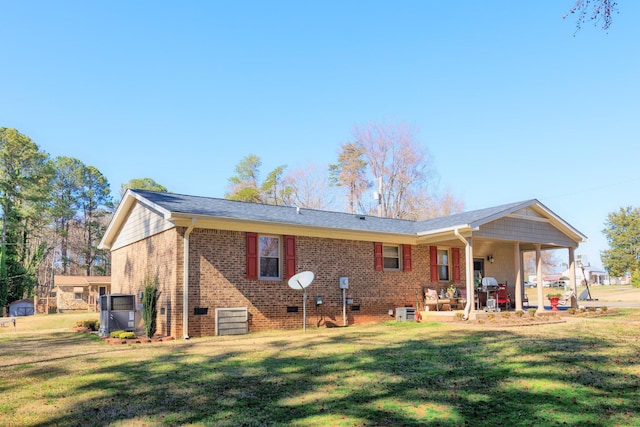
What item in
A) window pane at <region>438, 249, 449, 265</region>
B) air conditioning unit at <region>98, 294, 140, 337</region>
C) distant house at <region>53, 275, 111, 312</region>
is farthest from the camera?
distant house at <region>53, 275, 111, 312</region>

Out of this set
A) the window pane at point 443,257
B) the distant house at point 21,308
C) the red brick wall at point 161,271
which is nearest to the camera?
the red brick wall at point 161,271

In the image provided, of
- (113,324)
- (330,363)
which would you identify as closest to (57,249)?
(113,324)

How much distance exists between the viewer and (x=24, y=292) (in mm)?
37188

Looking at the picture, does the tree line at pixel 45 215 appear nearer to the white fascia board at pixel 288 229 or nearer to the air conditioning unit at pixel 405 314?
the white fascia board at pixel 288 229

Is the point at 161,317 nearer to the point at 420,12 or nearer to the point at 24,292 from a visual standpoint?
the point at 420,12

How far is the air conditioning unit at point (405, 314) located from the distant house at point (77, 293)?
94.4ft

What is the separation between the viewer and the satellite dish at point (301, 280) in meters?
14.0

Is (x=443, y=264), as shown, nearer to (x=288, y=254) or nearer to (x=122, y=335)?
(x=288, y=254)

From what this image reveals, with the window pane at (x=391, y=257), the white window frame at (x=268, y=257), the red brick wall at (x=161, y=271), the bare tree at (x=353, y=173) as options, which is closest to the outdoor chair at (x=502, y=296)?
the window pane at (x=391, y=257)

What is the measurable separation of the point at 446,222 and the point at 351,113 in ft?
69.7

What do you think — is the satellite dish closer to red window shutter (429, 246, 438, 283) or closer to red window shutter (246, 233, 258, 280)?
red window shutter (246, 233, 258, 280)

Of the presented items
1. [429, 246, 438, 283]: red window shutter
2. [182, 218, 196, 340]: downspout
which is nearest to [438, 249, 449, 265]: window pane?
[429, 246, 438, 283]: red window shutter

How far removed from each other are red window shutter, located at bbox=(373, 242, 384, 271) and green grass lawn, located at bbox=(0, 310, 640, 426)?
5101 mm

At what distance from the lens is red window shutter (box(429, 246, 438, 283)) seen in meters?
18.5
